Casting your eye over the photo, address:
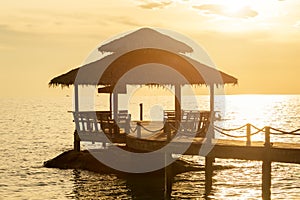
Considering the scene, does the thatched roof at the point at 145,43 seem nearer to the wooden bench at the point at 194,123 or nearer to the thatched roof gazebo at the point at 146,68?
the thatched roof gazebo at the point at 146,68

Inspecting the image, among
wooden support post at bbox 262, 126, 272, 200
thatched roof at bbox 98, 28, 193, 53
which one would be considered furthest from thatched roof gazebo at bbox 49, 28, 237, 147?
wooden support post at bbox 262, 126, 272, 200

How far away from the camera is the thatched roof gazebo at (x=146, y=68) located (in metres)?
30.6

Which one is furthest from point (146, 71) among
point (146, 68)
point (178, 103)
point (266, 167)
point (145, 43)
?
point (266, 167)

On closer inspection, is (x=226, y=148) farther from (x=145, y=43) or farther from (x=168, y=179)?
(x=145, y=43)

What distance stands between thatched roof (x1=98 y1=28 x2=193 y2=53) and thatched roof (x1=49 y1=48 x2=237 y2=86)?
1.02ft

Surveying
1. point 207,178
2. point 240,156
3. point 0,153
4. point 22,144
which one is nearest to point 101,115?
point 207,178

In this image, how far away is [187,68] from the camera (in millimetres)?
31797

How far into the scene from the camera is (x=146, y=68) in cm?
3105

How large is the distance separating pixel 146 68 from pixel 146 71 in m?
0.32

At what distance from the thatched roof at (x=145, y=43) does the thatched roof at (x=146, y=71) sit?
1.02ft

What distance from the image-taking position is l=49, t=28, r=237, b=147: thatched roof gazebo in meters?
30.6

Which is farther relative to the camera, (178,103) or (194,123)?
(178,103)

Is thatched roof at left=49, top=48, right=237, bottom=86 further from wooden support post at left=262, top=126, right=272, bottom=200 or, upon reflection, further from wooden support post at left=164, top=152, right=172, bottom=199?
wooden support post at left=262, top=126, right=272, bottom=200

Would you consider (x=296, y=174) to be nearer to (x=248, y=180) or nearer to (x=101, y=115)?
(x=248, y=180)
